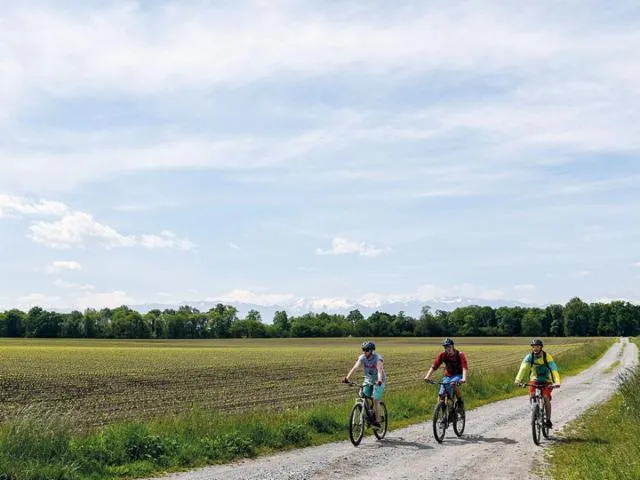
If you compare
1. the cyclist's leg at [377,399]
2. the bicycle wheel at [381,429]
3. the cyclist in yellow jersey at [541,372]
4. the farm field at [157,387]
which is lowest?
the farm field at [157,387]

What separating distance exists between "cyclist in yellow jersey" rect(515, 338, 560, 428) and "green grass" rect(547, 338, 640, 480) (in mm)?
1143

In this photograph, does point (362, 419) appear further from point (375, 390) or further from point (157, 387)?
point (157, 387)

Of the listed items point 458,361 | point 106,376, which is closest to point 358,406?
point 458,361

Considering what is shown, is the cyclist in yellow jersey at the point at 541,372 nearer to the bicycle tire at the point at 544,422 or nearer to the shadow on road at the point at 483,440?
the bicycle tire at the point at 544,422

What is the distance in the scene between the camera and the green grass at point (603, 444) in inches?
415

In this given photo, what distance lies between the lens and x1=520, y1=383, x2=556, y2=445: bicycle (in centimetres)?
1542

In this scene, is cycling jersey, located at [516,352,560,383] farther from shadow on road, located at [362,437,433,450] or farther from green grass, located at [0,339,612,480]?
green grass, located at [0,339,612,480]

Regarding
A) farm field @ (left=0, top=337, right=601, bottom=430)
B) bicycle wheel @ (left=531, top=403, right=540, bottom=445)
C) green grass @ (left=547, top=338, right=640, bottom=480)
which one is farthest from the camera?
farm field @ (left=0, top=337, right=601, bottom=430)

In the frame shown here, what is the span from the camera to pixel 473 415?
21094 millimetres

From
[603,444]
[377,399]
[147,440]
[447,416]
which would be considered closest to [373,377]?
[377,399]

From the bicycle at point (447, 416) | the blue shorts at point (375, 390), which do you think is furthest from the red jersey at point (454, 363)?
the blue shorts at point (375, 390)

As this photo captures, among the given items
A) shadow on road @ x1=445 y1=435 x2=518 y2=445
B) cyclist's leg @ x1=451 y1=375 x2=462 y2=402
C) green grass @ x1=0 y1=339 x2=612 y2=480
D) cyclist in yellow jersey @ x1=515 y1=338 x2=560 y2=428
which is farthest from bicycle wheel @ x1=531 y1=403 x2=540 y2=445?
green grass @ x1=0 y1=339 x2=612 y2=480

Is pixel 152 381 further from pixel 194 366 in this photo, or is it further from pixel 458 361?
pixel 458 361

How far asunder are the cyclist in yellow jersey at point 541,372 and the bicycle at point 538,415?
85 millimetres
